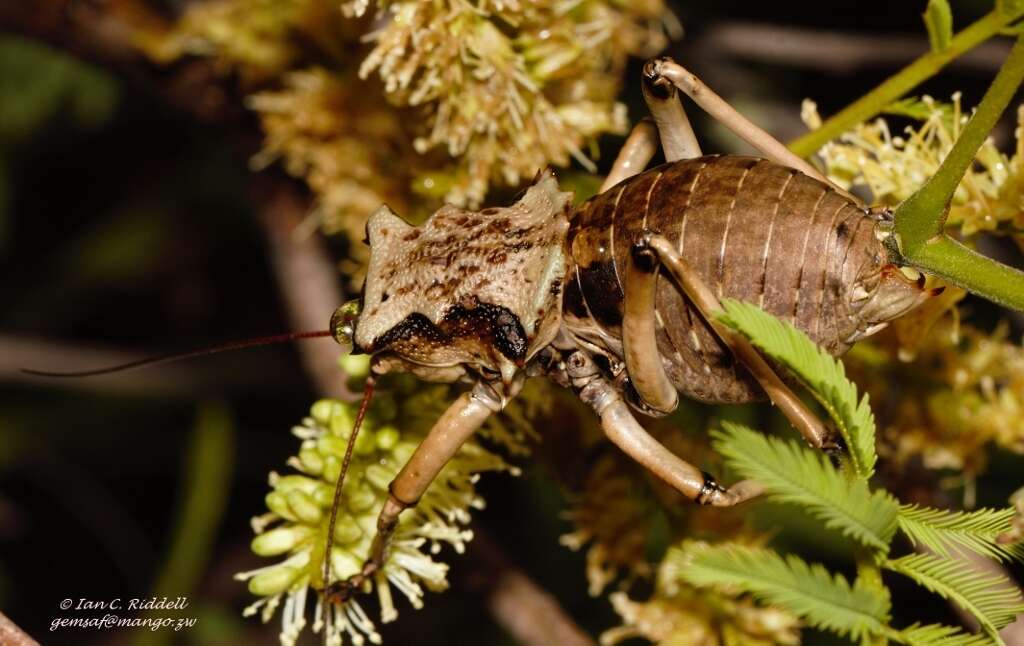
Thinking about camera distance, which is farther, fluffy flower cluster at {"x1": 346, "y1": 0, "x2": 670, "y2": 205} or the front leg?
fluffy flower cluster at {"x1": 346, "y1": 0, "x2": 670, "y2": 205}

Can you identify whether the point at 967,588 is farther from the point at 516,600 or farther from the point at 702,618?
the point at 516,600

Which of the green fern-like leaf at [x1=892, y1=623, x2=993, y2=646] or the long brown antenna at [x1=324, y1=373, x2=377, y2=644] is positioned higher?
the long brown antenna at [x1=324, y1=373, x2=377, y2=644]

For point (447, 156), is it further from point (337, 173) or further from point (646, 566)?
point (646, 566)

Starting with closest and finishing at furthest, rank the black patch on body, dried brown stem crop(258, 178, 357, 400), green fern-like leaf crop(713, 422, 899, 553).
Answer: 1. green fern-like leaf crop(713, 422, 899, 553)
2. the black patch on body
3. dried brown stem crop(258, 178, 357, 400)

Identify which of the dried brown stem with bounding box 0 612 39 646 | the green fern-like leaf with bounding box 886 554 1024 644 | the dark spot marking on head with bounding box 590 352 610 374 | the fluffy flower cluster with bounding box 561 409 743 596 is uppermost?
the dark spot marking on head with bounding box 590 352 610 374

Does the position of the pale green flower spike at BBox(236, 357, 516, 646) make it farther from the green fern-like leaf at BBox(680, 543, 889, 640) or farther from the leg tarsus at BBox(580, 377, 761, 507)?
the green fern-like leaf at BBox(680, 543, 889, 640)

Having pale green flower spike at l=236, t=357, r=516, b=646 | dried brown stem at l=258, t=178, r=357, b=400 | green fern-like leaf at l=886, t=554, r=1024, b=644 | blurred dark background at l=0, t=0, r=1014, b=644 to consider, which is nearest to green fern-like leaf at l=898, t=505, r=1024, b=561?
green fern-like leaf at l=886, t=554, r=1024, b=644

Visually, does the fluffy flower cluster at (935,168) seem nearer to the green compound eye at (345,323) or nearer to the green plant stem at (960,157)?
the green plant stem at (960,157)
